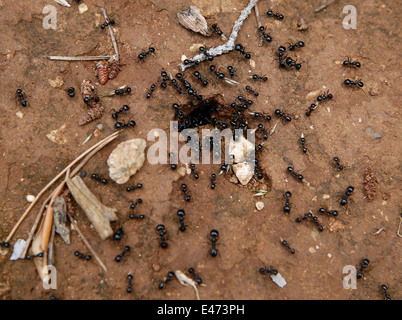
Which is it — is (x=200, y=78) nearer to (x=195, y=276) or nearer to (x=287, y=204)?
(x=287, y=204)

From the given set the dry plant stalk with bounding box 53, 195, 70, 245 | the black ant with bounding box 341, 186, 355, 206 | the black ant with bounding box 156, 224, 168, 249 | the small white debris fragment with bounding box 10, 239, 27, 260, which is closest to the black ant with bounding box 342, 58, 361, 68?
the black ant with bounding box 341, 186, 355, 206

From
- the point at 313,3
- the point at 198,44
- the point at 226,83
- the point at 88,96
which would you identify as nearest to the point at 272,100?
the point at 226,83

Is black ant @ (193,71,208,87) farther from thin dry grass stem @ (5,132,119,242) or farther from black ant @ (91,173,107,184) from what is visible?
black ant @ (91,173,107,184)

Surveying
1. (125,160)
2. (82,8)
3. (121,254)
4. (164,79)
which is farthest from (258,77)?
(121,254)

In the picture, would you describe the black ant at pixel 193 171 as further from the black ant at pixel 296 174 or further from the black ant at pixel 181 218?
the black ant at pixel 296 174

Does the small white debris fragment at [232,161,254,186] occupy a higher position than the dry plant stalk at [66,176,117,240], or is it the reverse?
the small white debris fragment at [232,161,254,186]
